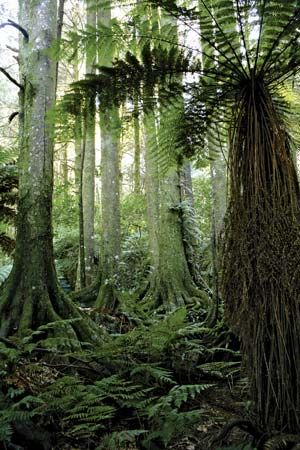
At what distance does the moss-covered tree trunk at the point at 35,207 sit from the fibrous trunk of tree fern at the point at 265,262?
2067 mm

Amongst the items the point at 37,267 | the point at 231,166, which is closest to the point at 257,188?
the point at 231,166

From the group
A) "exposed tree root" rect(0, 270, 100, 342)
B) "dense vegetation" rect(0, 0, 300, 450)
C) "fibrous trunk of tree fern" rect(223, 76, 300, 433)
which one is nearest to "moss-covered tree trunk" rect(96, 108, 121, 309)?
"dense vegetation" rect(0, 0, 300, 450)

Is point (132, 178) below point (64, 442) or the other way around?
the other way around

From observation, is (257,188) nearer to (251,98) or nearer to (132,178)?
(251,98)

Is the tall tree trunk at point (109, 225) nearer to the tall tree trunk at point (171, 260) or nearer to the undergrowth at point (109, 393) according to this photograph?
the tall tree trunk at point (171, 260)

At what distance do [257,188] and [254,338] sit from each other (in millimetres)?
765

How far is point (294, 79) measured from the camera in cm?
255

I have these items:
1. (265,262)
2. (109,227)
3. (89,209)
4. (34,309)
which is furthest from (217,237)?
(89,209)

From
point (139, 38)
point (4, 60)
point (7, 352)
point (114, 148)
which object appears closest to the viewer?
point (7, 352)

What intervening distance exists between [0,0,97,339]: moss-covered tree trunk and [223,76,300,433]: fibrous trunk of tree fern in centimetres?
207

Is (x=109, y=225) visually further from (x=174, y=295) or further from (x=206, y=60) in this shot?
(x=206, y=60)

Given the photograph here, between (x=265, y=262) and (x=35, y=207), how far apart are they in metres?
2.75

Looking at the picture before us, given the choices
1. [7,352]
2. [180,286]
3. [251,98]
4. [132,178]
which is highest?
[132,178]

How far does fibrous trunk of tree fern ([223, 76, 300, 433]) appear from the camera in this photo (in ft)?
6.42
